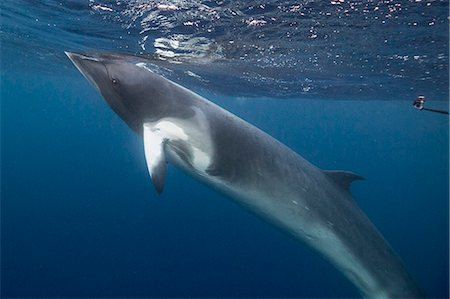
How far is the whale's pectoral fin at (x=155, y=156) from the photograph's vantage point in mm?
5727

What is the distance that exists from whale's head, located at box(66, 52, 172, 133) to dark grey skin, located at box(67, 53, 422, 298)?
0.02m

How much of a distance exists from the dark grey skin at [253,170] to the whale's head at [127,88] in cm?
2

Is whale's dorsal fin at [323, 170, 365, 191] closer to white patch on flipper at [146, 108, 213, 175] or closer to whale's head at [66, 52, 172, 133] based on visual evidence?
white patch on flipper at [146, 108, 213, 175]

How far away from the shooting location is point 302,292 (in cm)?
2531

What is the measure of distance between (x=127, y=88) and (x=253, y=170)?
2.66 meters

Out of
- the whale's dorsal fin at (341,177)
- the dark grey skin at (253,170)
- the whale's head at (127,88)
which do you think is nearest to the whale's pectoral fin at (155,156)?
the dark grey skin at (253,170)

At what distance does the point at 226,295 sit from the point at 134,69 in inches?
757

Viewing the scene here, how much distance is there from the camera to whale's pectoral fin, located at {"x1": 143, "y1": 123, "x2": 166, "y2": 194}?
5.73 meters

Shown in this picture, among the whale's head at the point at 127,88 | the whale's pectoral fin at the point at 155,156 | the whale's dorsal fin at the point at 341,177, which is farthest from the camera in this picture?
the whale's dorsal fin at the point at 341,177

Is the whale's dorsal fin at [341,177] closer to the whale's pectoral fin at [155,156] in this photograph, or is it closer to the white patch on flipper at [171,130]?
the white patch on flipper at [171,130]

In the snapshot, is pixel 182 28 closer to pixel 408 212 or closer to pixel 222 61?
pixel 222 61

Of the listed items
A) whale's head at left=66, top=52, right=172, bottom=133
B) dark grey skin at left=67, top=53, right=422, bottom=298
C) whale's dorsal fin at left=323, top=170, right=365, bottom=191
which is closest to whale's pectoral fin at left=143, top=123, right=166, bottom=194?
dark grey skin at left=67, top=53, right=422, bottom=298

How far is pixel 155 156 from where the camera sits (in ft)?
19.5

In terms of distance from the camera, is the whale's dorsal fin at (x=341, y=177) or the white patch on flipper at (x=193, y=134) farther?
the whale's dorsal fin at (x=341, y=177)
